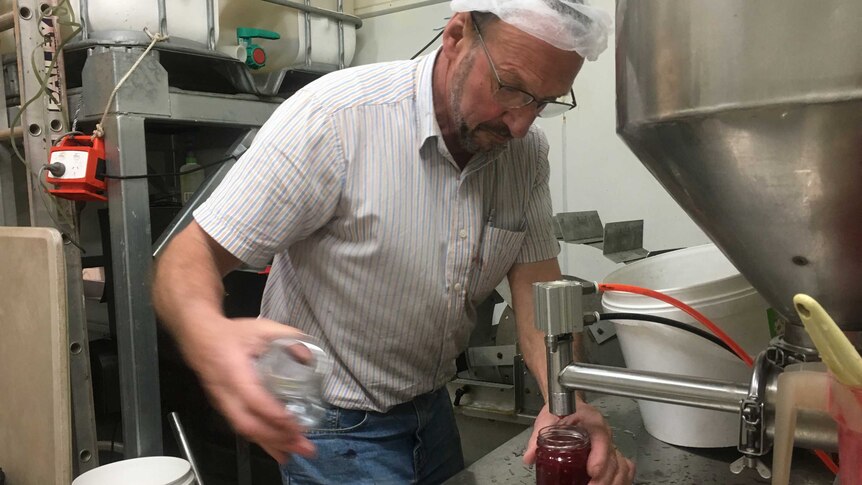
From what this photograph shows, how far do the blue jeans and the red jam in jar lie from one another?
1.16 ft

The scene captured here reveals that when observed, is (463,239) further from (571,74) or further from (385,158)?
(571,74)

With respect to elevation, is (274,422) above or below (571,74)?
below

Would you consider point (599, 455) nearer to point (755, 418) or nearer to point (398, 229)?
point (755, 418)

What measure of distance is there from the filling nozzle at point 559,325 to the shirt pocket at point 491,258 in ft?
1.11

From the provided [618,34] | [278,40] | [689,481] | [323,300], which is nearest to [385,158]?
[323,300]

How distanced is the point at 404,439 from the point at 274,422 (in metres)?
0.55

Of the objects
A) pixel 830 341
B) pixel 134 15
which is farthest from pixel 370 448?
pixel 134 15

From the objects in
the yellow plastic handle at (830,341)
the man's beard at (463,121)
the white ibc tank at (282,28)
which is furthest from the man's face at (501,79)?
the white ibc tank at (282,28)

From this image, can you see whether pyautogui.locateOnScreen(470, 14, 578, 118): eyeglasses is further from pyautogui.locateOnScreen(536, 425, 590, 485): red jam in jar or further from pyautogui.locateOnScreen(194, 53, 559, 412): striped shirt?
pyautogui.locateOnScreen(536, 425, 590, 485): red jam in jar

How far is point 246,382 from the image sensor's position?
518 millimetres

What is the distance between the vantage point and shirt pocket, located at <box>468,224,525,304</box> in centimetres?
97

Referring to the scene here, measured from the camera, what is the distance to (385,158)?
90cm

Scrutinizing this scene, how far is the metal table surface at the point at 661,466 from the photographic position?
2.66 feet

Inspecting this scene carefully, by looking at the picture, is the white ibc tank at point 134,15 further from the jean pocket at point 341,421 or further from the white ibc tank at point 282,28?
the jean pocket at point 341,421
